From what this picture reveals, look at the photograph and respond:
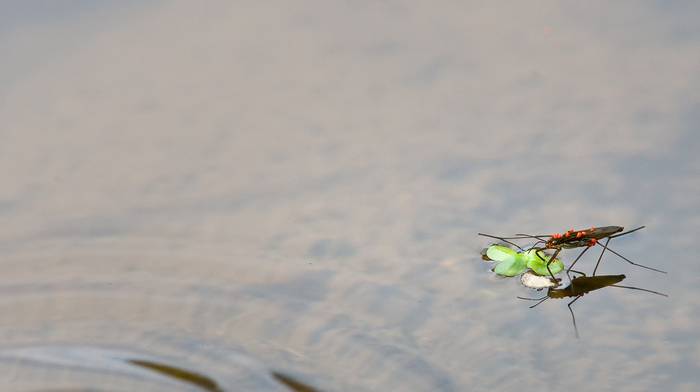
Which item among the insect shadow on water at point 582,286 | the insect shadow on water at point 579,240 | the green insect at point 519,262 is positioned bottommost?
the insect shadow on water at point 582,286

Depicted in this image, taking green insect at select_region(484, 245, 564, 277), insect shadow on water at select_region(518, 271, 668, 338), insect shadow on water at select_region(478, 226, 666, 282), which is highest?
insect shadow on water at select_region(478, 226, 666, 282)

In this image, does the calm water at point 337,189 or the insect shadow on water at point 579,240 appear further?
the insect shadow on water at point 579,240

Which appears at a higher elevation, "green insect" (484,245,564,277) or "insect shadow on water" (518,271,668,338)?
"green insect" (484,245,564,277)

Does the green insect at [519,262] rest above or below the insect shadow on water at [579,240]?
below

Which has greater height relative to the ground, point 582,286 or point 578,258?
point 578,258

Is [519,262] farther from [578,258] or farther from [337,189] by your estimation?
[337,189]

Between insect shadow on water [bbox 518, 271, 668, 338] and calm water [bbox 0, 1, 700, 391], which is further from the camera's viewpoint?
insect shadow on water [bbox 518, 271, 668, 338]

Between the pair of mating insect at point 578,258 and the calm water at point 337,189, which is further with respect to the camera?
Result: the pair of mating insect at point 578,258

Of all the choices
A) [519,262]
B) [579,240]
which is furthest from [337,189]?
[579,240]

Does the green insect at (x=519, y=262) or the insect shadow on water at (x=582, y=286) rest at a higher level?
the green insect at (x=519, y=262)
